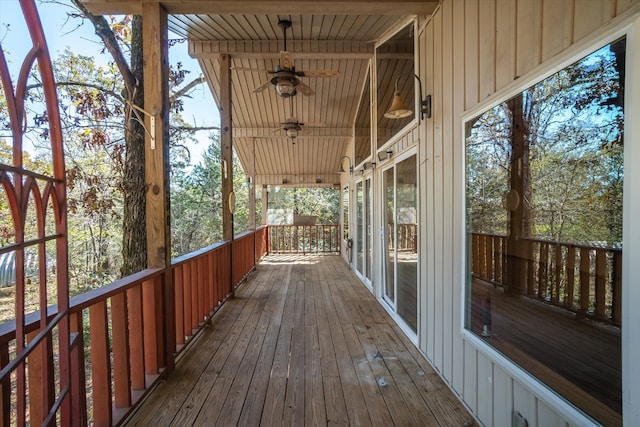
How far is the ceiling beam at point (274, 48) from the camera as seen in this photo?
14.4 feet

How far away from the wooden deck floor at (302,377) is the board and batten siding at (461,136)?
30 cm

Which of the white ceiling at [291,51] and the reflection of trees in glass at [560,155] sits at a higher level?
the white ceiling at [291,51]

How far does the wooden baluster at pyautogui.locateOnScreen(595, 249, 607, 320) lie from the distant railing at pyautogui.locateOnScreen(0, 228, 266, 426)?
2.24 metres

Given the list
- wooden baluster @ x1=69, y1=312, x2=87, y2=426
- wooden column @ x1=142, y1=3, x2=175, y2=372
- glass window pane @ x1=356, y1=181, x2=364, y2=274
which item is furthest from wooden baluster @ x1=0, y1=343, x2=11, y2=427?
glass window pane @ x1=356, y1=181, x2=364, y2=274

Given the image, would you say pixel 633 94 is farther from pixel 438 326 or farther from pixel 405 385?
pixel 405 385

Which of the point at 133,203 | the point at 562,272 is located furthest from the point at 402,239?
the point at 133,203

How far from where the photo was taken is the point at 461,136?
2107 millimetres

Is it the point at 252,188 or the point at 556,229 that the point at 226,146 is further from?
the point at 556,229

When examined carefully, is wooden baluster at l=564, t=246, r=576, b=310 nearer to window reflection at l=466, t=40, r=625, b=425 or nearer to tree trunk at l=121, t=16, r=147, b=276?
window reflection at l=466, t=40, r=625, b=425

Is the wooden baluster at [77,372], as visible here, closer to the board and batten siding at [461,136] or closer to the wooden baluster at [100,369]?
the wooden baluster at [100,369]

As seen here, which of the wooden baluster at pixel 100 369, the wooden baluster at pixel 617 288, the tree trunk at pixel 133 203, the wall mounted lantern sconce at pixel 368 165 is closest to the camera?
the wooden baluster at pixel 617 288

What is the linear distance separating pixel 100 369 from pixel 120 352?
5.5 inches

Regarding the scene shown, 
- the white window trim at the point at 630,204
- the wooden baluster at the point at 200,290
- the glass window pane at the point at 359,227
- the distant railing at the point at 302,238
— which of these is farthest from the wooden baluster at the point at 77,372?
the distant railing at the point at 302,238

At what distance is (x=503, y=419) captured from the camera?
1.66 metres
